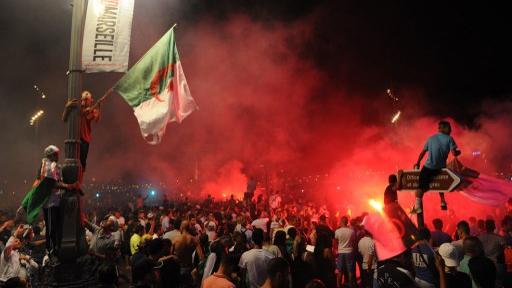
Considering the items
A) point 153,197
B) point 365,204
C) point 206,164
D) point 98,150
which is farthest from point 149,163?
A: point 365,204

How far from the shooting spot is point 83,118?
18.5 feet

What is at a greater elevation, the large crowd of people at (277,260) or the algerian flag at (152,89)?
the algerian flag at (152,89)

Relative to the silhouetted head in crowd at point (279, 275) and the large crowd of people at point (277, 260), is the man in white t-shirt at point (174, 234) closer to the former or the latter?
the large crowd of people at point (277, 260)

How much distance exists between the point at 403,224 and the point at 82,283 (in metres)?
3.75

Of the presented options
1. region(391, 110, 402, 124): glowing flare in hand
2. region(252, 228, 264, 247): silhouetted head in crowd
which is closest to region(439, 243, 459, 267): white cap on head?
region(252, 228, 264, 247): silhouetted head in crowd

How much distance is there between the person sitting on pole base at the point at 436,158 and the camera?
4.13m

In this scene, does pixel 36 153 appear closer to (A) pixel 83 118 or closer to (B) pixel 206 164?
(B) pixel 206 164

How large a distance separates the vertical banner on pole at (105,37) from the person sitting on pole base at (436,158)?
4.11m

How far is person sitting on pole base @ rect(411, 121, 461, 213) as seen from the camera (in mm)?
4133

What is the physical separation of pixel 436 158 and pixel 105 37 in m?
4.57

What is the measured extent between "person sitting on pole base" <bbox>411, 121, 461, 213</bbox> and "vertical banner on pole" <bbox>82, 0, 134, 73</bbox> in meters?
4.11

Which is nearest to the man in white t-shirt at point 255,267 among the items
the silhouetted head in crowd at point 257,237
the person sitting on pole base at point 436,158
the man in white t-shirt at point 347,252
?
the silhouetted head in crowd at point 257,237

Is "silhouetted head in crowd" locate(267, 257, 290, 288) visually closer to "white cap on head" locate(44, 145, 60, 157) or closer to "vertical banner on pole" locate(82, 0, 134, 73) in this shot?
"white cap on head" locate(44, 145, 60, 157)

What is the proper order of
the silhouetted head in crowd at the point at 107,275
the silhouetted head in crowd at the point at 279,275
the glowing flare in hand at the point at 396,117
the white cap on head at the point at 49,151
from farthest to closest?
the glowing flare in hand at the point at 396,117 < the white cap on head at the point at 49,151 < the silhouetted head in crowd at the point at 107,275 < the silhouetted head in crowd at the point at 279,275
